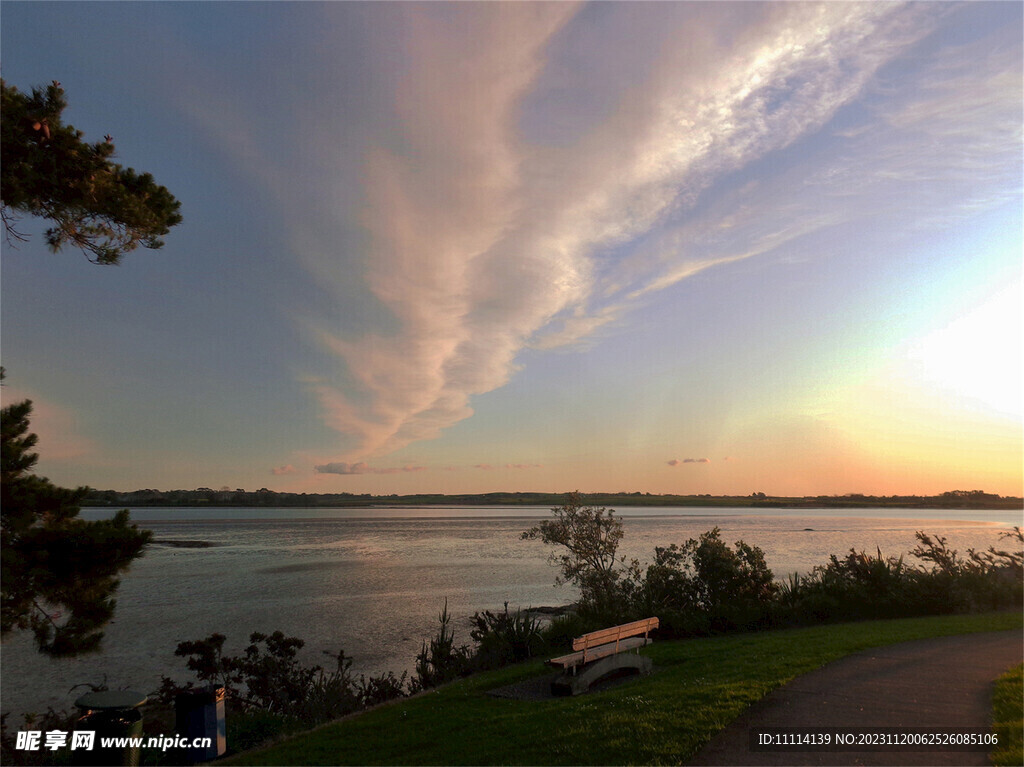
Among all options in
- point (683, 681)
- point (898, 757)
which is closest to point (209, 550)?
point (683, 681)

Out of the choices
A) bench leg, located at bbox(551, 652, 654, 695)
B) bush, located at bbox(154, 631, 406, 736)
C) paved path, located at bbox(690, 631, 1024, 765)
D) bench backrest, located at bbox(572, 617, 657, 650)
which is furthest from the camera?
bush, located at bbox(154, 631, 406, 736)

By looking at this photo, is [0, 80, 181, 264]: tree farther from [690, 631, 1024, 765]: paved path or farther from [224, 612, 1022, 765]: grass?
[690, 631, 1024, 765]: paved path

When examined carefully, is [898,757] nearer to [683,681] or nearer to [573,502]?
[683,681]

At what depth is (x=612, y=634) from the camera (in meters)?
10.8

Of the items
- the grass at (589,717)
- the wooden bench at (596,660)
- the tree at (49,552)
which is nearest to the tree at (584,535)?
the grass at (589,717)

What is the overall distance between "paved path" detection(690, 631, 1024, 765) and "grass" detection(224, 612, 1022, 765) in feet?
1.02

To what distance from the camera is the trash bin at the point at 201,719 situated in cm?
870

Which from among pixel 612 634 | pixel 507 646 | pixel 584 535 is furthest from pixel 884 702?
pixel 584 535

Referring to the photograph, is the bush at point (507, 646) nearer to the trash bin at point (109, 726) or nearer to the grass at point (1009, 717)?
the trash bin at point (109, 726)

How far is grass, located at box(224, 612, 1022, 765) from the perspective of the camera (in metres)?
6.71

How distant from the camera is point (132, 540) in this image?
8.45 m

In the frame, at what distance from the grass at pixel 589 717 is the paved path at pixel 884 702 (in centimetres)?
31

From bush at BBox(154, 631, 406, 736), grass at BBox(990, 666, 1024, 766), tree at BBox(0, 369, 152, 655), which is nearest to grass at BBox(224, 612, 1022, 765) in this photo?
bush at BBox(154, 631, 406, 736)

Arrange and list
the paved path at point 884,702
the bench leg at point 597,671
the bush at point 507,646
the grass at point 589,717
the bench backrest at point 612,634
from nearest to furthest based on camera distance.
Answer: the paved path at point 884,702 < the grass at point 589,717 < the bench leg at point 597,671 < the bench backrest at point 612,634 < the bush at point 507,646
